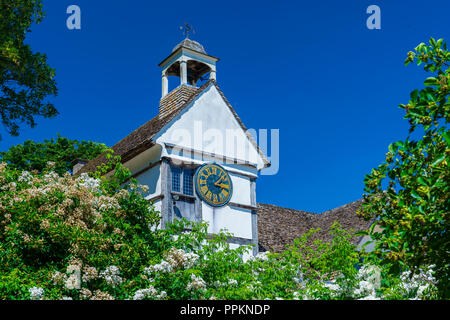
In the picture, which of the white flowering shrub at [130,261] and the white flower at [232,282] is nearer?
the white flowering shrub at [130,261]

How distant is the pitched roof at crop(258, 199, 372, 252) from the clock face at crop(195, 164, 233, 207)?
2834 millimetres

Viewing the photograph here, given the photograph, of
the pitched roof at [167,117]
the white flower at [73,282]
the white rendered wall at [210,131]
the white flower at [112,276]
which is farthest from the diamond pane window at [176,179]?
the white flower at [73,282]

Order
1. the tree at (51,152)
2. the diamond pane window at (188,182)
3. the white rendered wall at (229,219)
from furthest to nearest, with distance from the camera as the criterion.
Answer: the tree at (51,152), the white rendered wall at (229,219), the diamond pane window at (188,182)

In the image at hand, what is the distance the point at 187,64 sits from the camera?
21141 mm

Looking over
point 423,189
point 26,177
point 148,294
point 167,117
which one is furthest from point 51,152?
point 423,189

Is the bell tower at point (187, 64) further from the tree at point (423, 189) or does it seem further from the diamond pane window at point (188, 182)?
the tree at point (423, 189)

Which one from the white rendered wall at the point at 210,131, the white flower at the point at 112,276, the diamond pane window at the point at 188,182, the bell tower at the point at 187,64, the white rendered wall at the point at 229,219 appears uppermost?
the bell tower at the point at 187,64

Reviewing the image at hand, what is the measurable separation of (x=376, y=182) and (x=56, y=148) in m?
28.6

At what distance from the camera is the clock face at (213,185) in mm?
16547

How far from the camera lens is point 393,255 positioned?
636 cm

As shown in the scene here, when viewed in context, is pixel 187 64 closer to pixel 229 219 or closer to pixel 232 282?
pixel 229 219

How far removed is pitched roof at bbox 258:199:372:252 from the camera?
20.5 metres

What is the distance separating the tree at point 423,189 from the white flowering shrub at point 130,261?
0.71 meters

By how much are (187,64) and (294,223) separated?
8.21m
